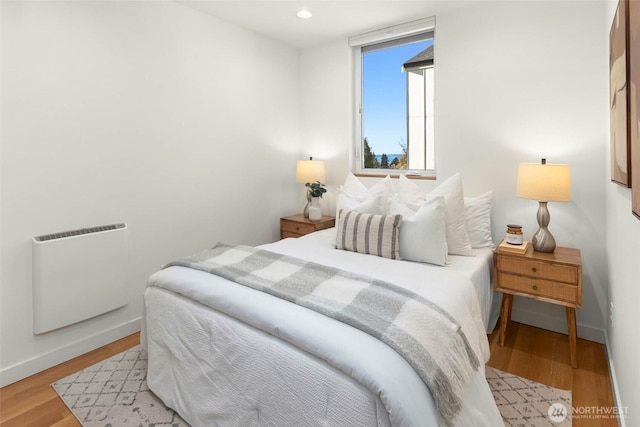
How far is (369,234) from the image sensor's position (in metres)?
2.47

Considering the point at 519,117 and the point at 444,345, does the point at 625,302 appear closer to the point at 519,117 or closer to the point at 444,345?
the point at 444,345

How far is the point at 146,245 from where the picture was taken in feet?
9.07

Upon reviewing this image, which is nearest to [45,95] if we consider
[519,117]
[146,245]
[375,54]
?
[146,245]

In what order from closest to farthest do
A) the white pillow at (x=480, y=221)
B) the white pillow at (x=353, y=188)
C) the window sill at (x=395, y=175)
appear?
the white pillow at (x=480, y=221) < the white pillow at (x=353, y=188) < the window sill at (x=395, y=175)

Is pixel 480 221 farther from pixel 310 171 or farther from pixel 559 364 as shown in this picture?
pixel 310 171

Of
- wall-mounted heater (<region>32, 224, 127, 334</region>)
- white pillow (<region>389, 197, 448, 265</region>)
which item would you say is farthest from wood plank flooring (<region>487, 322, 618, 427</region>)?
wall-mounted heater (<region>32, 224, 127, 334</region>)

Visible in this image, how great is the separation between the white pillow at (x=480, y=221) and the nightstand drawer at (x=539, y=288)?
1.08ft

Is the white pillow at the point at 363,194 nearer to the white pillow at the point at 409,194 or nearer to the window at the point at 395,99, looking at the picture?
the white pillow at the point at 409,194

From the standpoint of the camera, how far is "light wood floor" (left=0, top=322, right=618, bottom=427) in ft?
6.02

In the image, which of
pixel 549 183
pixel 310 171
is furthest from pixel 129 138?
pixel 549 183

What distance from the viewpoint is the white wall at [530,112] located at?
2.43 metres

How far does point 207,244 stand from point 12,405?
1666 mm

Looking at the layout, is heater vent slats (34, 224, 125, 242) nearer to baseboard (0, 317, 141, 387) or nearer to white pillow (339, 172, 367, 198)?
baseboard (0, 317, 141, 387)

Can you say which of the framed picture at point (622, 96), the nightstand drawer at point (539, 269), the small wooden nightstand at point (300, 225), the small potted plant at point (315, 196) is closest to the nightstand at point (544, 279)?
the nightstand drawer at point (539, 269)
